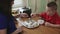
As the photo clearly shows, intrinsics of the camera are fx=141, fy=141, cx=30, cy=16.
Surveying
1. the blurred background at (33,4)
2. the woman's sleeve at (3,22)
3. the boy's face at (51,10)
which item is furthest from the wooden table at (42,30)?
the blurred background at (33,4)

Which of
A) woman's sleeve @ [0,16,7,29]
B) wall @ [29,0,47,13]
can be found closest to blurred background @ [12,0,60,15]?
wall @ [29,0,47,13]

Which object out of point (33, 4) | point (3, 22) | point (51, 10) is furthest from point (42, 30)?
point (33, 4)

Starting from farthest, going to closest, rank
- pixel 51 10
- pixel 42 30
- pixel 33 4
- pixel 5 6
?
pixel 33 4, pixel 51 10, pixel 42 30, pixel 5 6

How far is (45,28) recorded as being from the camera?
1.56m

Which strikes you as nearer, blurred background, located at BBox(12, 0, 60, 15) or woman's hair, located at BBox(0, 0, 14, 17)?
woman's hair, located at BBox(0, 0, 14, 17)

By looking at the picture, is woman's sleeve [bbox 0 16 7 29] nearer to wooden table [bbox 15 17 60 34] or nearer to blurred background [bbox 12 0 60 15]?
wooden table [bbox 15 17 60 34]

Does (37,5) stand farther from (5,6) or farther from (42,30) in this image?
(5,6)

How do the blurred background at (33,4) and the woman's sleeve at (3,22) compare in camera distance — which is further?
the blurred background at (33,4)

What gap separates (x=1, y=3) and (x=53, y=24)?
0.91 meters

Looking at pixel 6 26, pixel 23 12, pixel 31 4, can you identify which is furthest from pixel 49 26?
pixel 31 4

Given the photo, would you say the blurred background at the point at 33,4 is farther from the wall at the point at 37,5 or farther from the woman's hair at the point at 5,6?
the woman's hair at the point at 5,6

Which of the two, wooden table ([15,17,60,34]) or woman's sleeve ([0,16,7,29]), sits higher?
woman's sleeve ([0,16,7,29])

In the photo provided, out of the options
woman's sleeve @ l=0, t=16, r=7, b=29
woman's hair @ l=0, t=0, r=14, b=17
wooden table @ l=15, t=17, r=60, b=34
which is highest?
woman's hair @ l=0, t=0, r=14, b=17

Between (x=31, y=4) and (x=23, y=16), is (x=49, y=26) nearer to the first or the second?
(x=23, y=16)
